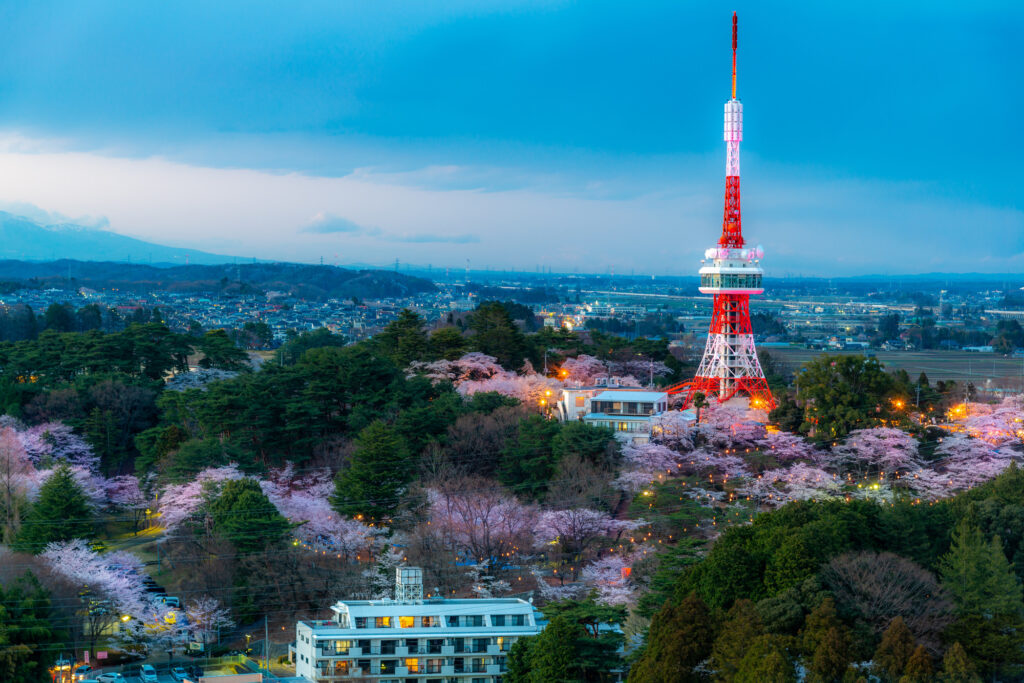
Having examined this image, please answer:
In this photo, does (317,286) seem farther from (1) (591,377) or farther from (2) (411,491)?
(2) (411,491)

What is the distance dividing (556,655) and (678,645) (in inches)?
111

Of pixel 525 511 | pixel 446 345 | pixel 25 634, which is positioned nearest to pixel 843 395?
pixel 525 511

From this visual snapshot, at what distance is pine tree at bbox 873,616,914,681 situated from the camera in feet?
59.3

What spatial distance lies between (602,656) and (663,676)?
2426 millimetres

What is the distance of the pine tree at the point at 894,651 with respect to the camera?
712 inches

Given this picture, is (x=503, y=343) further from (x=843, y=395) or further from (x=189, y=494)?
(x=189, y=494)

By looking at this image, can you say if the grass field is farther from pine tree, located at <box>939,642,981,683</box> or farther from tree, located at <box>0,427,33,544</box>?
pine tree, located at <box>939,642,981,683</box>

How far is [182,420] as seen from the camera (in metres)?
36.1

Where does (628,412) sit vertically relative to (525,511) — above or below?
above

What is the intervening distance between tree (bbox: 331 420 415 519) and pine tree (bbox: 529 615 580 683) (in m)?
8.78

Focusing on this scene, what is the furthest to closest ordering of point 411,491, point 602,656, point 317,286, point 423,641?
point 317,286, point 411,491, point 423,641, point 602,656

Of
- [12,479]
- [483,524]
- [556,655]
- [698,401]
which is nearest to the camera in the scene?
[556,655]

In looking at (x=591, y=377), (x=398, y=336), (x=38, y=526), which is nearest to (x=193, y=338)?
(x=398, y=336)

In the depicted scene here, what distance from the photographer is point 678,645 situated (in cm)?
1909
